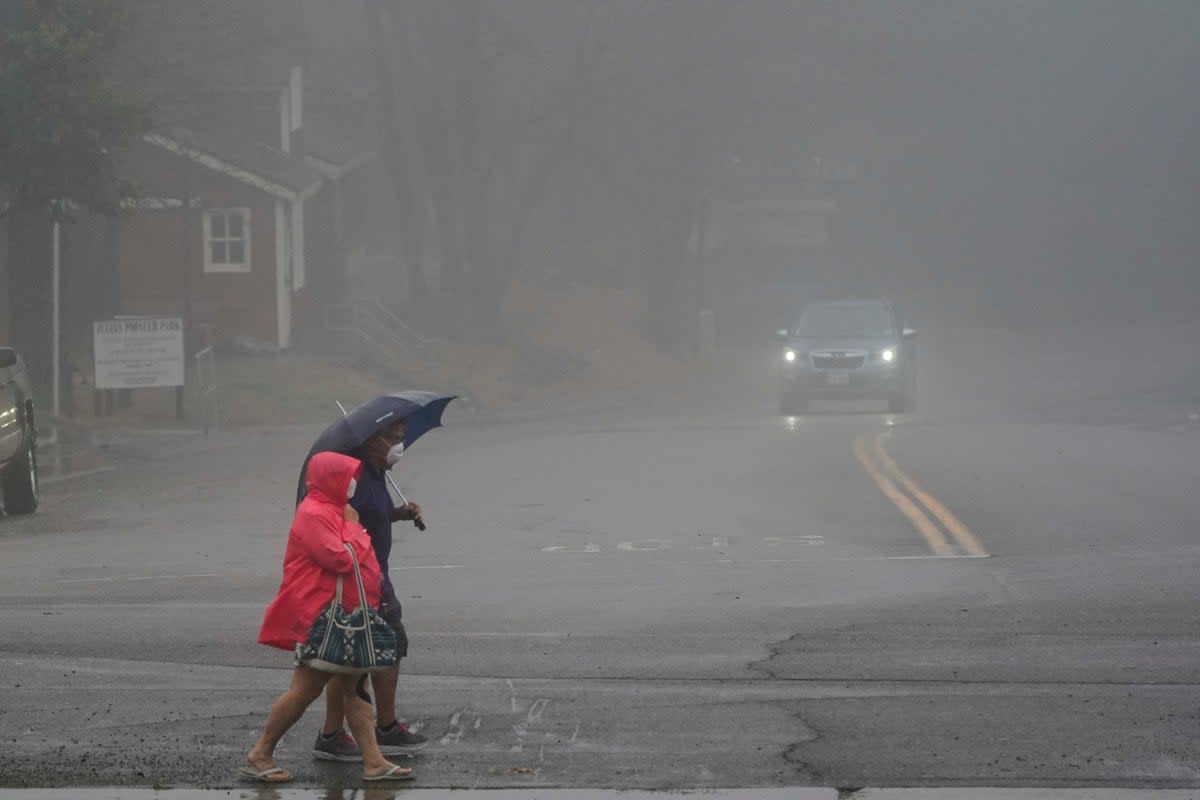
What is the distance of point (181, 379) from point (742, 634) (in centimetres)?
2165

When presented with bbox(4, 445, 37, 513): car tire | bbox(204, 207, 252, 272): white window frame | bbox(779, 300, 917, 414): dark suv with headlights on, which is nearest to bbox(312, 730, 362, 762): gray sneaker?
bbox(4, 445, 37, 513): car tire

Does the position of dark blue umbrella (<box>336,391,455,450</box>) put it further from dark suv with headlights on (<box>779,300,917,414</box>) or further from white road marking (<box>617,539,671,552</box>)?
dark suv with headlights on (<box>779,300,917,414</box>)

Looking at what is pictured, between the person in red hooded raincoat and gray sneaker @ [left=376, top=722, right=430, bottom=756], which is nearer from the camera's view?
the person in red hooded raincoat

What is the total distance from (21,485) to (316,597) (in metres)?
11.9

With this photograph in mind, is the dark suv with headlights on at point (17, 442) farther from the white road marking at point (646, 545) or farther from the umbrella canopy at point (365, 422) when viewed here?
the umbrella canopy at point (365, 422)

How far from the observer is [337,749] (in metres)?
7.92

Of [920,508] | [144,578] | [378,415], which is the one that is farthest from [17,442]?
[378,415]

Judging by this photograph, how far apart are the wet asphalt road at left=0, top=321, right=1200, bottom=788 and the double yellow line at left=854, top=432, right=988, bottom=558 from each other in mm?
77

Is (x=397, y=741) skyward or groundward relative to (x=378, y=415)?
groundward

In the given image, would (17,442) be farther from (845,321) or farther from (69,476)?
(845,321)

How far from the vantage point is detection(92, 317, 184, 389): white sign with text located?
100 feet

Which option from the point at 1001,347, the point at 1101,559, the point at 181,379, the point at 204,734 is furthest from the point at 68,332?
the point at 1001,347

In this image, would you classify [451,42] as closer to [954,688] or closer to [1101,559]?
[1101,559]

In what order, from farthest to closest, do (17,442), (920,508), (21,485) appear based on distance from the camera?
(21,485) → (17,442) → (920,508)
